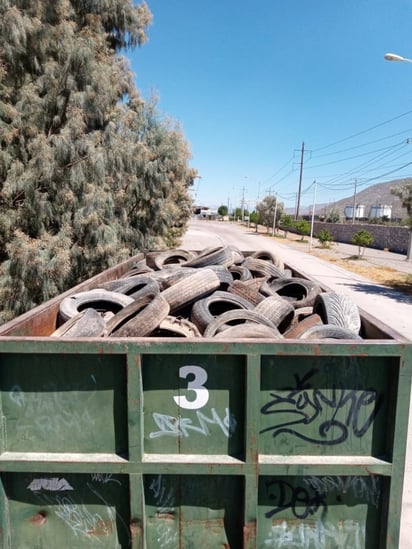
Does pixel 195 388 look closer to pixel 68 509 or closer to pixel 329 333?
pixel 68 509

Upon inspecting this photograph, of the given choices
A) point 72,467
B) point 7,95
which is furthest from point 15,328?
point 7,95

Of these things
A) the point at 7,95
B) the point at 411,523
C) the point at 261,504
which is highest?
the point at 7,95

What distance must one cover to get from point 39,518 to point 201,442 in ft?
3.42

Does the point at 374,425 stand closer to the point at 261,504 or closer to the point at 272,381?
the point at 272,381

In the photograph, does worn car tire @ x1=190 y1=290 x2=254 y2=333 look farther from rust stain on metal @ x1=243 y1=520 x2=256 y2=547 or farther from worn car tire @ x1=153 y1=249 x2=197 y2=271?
worn car tire @ x1=153 y1=249 x2=197 y2=271

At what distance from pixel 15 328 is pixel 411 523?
340cm

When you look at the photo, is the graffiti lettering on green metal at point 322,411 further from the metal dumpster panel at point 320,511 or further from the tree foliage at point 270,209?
the tree foliage at point 270,209

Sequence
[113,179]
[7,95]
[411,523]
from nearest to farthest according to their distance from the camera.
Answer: [411,523]
[7,95]
[113,179]

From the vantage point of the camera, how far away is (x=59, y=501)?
218 cm

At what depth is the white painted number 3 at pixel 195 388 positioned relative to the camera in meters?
2.14

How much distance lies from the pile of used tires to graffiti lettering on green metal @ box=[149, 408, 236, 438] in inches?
21.2

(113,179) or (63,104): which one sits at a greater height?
(63,104)

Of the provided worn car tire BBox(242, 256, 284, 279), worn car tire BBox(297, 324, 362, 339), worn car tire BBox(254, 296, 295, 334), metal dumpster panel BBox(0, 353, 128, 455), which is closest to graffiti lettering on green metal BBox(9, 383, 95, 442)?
metal dumpster panel BBox(0, 353, 128, 455)

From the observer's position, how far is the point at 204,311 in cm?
334
